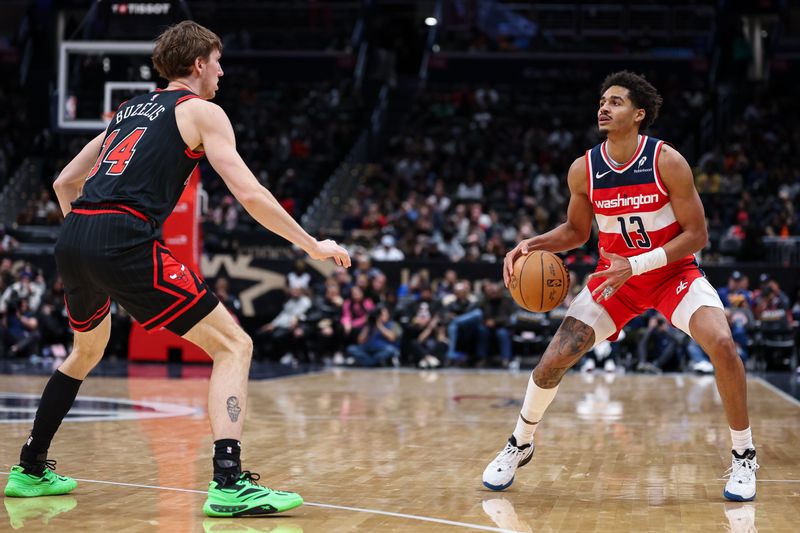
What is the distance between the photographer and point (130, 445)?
6.71 m

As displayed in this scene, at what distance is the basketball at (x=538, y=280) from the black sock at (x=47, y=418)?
2268 mm

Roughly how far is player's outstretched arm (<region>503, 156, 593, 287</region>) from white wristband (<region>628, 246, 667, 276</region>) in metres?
0.53

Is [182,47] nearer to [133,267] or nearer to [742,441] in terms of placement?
[133,267]

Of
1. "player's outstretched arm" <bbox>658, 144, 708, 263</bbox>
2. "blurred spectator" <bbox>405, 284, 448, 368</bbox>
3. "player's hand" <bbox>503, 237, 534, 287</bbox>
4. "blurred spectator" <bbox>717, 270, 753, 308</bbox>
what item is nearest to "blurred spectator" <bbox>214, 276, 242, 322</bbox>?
"blurred spectator" <bbox>405, 284, 448, 368</bbox>

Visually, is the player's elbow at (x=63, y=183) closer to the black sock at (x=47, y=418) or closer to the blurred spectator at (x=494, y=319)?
the black sock at (x=47, y=418)

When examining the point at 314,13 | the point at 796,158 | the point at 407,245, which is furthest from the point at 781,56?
the point at 407,245

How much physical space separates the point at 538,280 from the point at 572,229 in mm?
345

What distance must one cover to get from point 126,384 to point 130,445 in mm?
4940

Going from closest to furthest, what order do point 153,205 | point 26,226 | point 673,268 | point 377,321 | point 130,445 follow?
1. point 153,205
2. point 673,268
3. point 130,445
4. point 377,321
5. point 26,226

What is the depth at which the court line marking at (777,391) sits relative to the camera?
1057cm

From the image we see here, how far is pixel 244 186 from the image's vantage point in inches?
177

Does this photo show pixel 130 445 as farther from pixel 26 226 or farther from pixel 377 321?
pixel 26 226

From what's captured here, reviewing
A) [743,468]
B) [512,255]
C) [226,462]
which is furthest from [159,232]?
[743,468]

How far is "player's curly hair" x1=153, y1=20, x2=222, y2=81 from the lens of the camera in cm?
470
